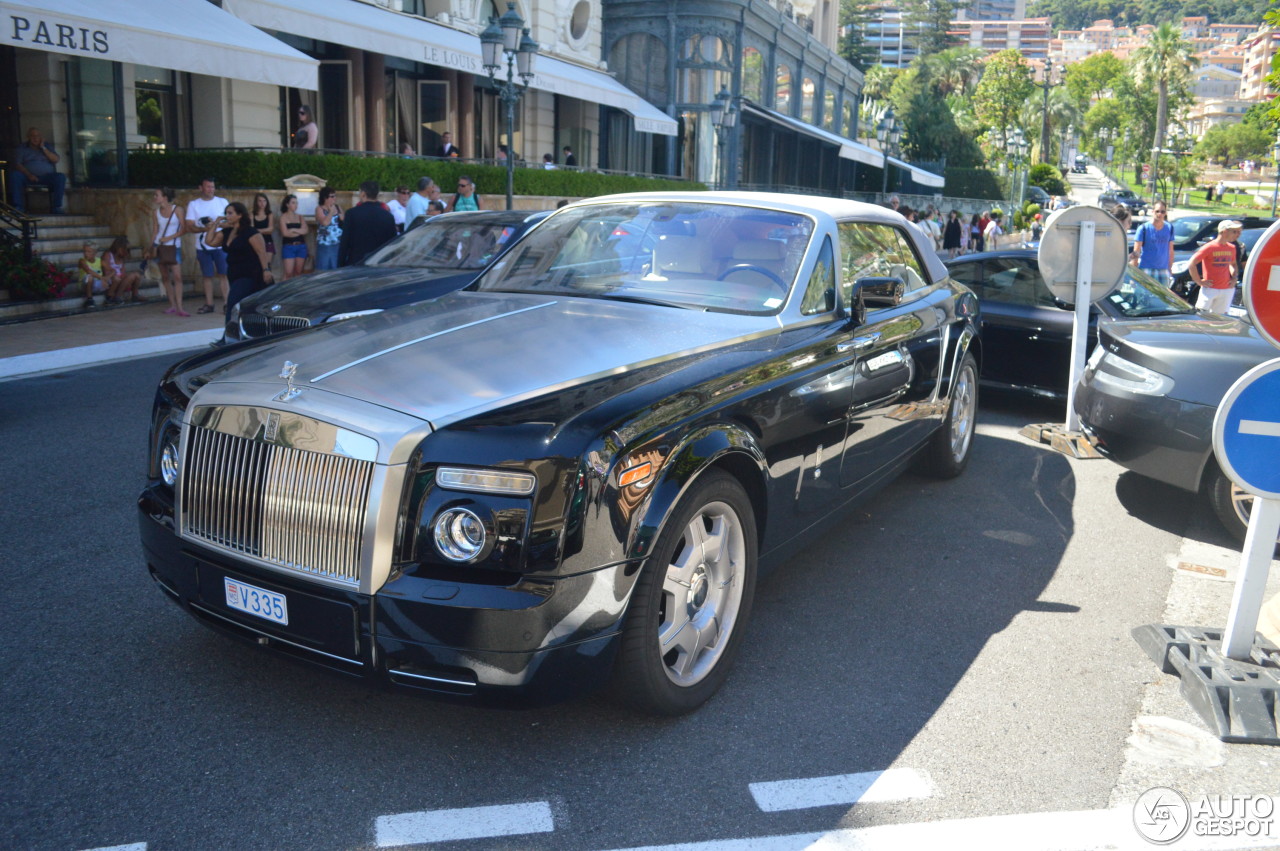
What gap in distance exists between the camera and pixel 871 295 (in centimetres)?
470

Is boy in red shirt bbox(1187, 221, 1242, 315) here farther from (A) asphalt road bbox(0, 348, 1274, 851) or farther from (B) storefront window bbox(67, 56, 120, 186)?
(B) storefront window bbox(67, 56, 120, 186)

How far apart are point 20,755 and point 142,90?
19.0m

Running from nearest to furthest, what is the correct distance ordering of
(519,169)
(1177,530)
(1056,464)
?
(1177,530) → (1056,464) → (519,169)

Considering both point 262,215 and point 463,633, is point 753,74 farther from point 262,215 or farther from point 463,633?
point 463,633

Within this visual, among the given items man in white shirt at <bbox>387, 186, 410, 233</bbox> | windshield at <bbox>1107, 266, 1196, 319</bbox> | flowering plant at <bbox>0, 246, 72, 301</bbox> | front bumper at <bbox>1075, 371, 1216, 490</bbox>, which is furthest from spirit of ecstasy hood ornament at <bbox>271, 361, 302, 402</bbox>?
flowering plant at <bbox>0, 246, 72, 301</bbox>

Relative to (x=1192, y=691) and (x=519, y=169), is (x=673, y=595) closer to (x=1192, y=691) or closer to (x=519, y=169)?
(x=1192, y=691)

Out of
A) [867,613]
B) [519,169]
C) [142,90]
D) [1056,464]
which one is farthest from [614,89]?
[867,613]

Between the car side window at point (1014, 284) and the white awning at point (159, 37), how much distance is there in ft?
35.0

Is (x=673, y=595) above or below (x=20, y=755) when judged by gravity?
above

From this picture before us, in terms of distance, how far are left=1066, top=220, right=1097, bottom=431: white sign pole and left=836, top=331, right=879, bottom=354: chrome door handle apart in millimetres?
3504

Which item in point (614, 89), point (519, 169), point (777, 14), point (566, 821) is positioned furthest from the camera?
point (777, 14)

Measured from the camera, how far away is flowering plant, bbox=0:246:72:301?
1401cm

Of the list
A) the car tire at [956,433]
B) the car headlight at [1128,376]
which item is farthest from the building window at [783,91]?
the car headlight at [1128,376]

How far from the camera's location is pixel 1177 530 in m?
6.20
